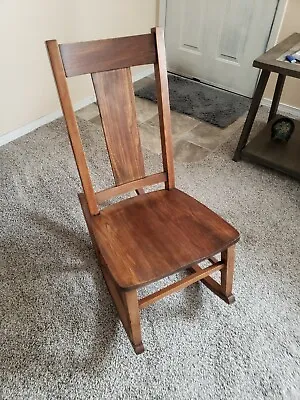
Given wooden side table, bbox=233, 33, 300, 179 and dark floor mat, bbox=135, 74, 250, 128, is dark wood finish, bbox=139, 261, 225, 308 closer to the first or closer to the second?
wooden side table, bbox=233, 33, 300, 179

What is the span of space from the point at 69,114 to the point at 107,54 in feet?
0.73

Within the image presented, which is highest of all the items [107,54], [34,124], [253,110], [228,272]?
[107,54]

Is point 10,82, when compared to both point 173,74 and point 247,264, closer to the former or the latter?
point 173,74

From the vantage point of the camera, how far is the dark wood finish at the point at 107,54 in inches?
41.0

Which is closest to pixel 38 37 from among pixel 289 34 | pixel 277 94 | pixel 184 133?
pixel 184 133

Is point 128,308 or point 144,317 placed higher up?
point 128,308

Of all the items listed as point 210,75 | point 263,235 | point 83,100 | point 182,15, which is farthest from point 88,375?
point 182,15

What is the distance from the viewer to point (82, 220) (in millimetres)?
1694

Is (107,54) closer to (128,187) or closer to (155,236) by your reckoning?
(128,187)

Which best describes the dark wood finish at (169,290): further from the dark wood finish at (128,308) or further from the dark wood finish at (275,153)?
the dark wood finish at (275,153)

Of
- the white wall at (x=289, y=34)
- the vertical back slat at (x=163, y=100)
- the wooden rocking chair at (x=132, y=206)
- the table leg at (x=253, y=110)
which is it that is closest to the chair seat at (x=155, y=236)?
the wooden rocking chair at (x=132, y=206)

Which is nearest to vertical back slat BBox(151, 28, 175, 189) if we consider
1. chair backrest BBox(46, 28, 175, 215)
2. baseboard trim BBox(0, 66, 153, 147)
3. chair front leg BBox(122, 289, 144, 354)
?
chair backrest BBox(46, 28, 175, 215)

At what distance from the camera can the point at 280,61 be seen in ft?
5.57

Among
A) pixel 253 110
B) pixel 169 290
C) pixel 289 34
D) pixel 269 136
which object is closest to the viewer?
pixel 169 290
